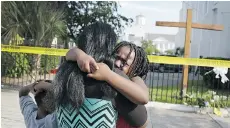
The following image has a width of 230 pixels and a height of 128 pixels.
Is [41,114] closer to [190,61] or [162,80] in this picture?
[190,61]

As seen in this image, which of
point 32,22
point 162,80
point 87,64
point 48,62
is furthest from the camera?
point 48,62

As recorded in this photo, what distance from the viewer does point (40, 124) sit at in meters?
1.77

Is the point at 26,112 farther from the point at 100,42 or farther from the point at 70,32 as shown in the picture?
the point at 70,32

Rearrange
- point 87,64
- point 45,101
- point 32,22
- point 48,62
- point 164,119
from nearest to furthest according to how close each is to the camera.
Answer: point 87,64 < point 45,101 < point 164,119 < point 32,22 < point 48,62

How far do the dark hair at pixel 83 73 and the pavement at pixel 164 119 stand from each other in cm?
459

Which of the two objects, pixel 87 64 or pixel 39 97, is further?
pixel 39 97

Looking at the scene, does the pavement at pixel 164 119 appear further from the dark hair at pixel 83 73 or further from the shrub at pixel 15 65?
the dark hair at pixel 83 73

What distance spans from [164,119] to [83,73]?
6.01 m

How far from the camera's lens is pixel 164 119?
734 centimetres

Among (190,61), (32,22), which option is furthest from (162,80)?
(32,22)

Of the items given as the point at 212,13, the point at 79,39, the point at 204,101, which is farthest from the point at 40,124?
the point at 212,13

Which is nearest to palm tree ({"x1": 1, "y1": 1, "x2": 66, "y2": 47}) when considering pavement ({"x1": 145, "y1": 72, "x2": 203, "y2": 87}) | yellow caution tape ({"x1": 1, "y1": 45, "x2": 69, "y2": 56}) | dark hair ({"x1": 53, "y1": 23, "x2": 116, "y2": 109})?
yellow caution tape ({"x1": 1, "y1": 45, "x2": 69, "y2": 56})

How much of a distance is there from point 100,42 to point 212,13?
2367 centimetres

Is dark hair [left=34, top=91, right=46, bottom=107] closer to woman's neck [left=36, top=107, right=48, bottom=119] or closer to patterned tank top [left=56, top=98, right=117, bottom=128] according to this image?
woman's neck [left=36, top=107, right=48, bottom=119]
